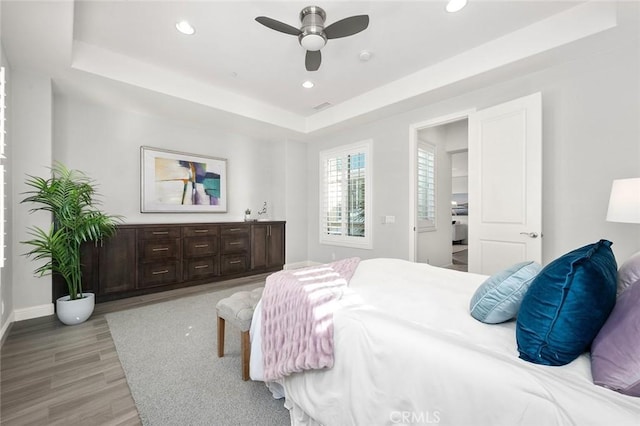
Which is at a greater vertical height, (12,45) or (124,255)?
(12,45)

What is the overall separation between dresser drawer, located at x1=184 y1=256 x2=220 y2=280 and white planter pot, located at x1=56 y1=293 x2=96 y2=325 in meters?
1.28

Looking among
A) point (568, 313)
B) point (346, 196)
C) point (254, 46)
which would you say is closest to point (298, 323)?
point (568, 313)

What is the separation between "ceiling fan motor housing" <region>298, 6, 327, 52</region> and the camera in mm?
2299

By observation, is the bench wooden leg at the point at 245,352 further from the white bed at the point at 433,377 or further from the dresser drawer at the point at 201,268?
the dresser drawer at the point at 201,268

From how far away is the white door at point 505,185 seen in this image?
279cm

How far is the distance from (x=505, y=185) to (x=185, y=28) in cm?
363

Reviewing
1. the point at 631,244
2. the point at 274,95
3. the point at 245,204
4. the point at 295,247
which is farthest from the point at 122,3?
the point at 631,244

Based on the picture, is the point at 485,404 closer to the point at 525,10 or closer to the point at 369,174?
the point at 525,10

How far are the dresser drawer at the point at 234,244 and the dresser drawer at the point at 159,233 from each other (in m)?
0.71

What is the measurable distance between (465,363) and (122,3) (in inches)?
135

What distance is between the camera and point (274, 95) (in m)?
4.11

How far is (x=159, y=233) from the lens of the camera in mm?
3812

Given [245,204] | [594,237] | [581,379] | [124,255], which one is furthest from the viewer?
[245,204]

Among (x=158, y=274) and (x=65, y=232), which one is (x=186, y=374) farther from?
(x=158, y=274)
